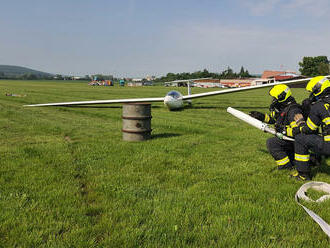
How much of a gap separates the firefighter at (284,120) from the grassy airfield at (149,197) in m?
0.34

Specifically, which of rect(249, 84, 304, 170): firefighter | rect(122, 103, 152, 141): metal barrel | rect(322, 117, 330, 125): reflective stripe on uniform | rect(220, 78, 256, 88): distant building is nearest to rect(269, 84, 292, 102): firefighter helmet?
rect(249, 84, 304, 170): firefighter

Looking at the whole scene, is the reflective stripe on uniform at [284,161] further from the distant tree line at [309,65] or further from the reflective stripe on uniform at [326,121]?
the distant tree line at [309,65]

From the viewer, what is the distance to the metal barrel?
23.9ft

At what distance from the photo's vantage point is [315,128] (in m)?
4.34

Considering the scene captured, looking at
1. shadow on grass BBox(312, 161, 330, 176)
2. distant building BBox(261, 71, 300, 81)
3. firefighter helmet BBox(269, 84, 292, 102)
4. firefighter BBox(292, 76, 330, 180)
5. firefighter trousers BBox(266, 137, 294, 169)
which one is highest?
distant building BBox(261, 71, 300, 81)

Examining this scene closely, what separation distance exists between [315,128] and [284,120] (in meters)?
0.74

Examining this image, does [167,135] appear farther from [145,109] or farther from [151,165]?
[151,165]

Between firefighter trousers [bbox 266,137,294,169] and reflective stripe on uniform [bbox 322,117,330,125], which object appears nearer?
reflective stripe on uniform [bbox 322,117,330,125]

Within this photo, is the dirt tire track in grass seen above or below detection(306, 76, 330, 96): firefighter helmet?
below

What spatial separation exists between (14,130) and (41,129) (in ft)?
2.77

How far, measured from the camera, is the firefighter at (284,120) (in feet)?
15.6

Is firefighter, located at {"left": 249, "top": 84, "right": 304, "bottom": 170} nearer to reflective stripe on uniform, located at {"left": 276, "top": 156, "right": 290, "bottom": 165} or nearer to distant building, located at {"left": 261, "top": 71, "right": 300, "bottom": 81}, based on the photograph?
reflective stripe on uniform, located at {"left": 276, "top": 156, "right": 290, "bottom": 165}

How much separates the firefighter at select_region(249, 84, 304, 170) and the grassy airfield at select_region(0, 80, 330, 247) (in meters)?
0.34

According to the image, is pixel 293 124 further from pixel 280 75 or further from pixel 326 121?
pixel 280 75
